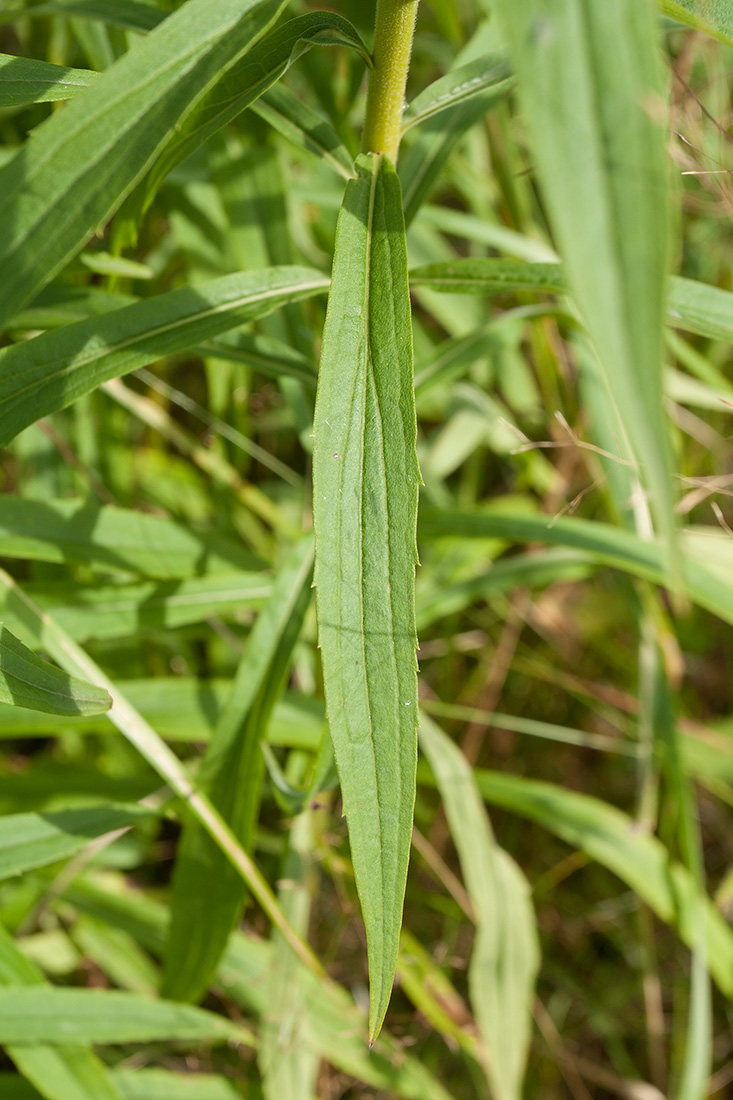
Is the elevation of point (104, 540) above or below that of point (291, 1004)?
above

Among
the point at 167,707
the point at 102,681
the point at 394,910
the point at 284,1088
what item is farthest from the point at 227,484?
the point at 394,910

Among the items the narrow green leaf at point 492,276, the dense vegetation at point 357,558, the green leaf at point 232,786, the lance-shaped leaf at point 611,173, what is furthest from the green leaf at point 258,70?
the green leaf at point 232,786

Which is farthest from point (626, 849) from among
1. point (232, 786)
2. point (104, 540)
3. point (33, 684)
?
point (33, 684)

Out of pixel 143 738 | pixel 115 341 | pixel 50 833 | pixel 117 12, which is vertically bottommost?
pixel 50 833

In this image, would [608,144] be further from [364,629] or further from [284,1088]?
[284,1088]

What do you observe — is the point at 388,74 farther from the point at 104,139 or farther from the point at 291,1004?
the point at 291,1004

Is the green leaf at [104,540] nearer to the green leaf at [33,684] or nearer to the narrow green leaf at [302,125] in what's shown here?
the green leaf at [33,684]
